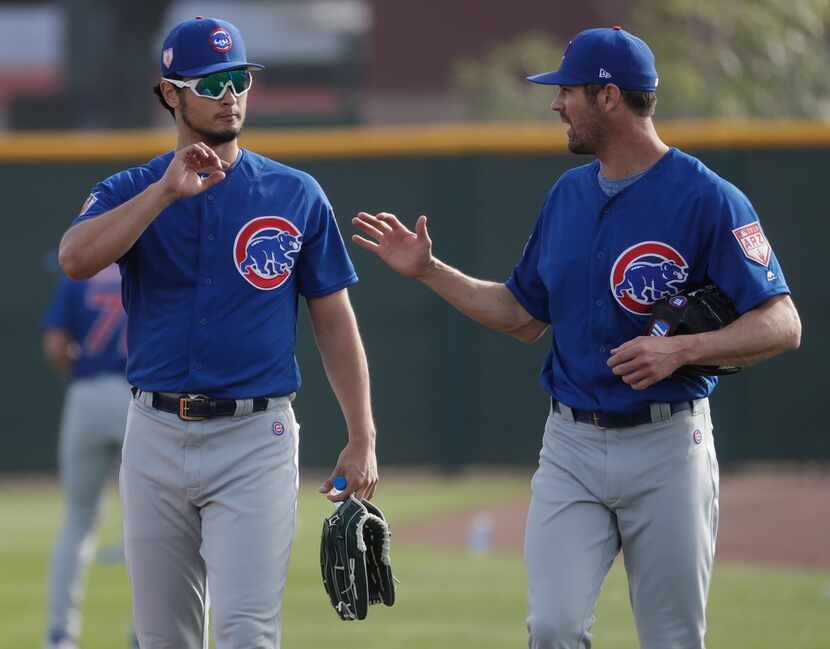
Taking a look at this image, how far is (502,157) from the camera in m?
13.9

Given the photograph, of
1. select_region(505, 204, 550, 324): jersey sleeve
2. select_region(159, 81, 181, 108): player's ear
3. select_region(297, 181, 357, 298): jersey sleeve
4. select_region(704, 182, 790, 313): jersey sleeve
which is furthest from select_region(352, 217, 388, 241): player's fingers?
select_region(704, 182, 790, 313): jersey sleeve

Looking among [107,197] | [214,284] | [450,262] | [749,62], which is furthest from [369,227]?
[749,62]

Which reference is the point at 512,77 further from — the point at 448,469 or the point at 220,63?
the point at 220,63

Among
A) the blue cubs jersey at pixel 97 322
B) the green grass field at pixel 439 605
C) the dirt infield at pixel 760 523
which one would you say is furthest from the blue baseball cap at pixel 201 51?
the dirt infield at pixel 760 523

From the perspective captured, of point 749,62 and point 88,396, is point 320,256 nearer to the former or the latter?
point 88,396

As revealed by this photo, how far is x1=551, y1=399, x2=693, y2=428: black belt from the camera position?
4.69 metres

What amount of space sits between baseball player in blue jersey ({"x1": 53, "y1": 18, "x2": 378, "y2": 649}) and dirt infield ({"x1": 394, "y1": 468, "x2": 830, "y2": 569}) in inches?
242

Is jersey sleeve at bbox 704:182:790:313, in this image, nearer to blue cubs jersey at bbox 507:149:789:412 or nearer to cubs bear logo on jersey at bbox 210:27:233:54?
blue cubs jersey at bbox 507:149:789:412

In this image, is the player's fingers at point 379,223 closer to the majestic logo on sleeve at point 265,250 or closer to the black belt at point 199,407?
the majestic logo on sleeve at point 265,250

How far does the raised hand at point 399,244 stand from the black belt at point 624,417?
2.30 ft

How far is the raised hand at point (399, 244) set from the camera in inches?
198

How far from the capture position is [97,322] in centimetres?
789

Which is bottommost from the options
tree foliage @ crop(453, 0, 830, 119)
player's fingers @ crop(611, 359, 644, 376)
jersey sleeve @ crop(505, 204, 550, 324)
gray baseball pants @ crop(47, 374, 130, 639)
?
gray baseball pants @ crop(47, 374, 130, 639)

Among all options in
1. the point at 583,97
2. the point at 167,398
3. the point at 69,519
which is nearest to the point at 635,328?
the point at 583,97
